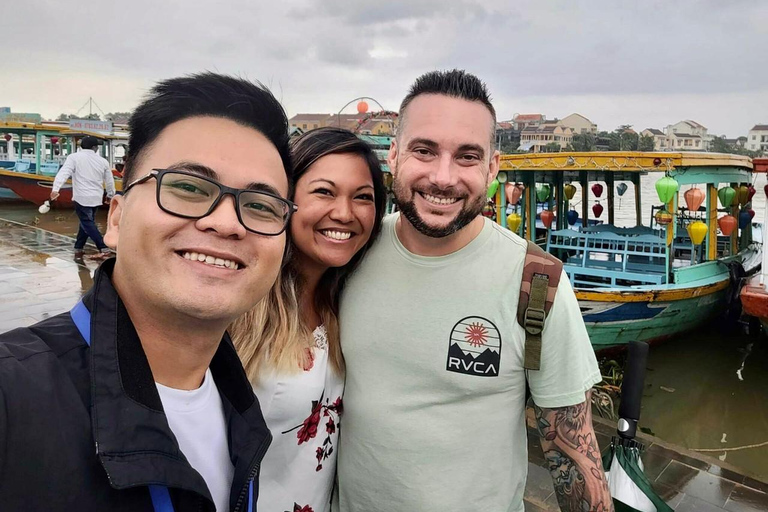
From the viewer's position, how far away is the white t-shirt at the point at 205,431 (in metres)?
1.07

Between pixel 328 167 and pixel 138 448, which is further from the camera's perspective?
pixel 328 167

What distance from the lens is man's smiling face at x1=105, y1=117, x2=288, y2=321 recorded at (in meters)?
0.97

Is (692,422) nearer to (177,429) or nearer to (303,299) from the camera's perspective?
(303,299)

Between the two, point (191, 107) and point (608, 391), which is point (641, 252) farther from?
point (191, 107)

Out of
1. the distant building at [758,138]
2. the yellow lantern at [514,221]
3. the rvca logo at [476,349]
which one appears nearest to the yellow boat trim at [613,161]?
the yellow lantern at [514,221]

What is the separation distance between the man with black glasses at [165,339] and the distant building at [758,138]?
179ft

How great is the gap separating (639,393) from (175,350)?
1.79m

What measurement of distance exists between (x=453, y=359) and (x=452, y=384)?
0.26 feet

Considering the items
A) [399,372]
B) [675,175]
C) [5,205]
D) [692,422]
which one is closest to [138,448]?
[399,372]

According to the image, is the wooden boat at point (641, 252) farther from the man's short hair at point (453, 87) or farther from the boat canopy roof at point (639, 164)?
the man's short hair at point (453, 87)

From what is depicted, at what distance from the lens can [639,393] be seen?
6.61ft

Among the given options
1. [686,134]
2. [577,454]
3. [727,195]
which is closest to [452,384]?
[577,454]

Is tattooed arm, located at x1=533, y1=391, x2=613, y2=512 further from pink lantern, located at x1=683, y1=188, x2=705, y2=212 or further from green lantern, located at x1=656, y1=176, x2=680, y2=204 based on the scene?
pink lantern, located at x1=683, y1=188, x2=705, y2=212

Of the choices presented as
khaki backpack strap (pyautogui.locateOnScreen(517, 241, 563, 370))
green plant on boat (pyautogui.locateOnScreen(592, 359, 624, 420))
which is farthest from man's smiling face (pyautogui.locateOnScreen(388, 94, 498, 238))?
green plant on boat (pyautogui.locateOnScreen(592, 359, 624, 420))
